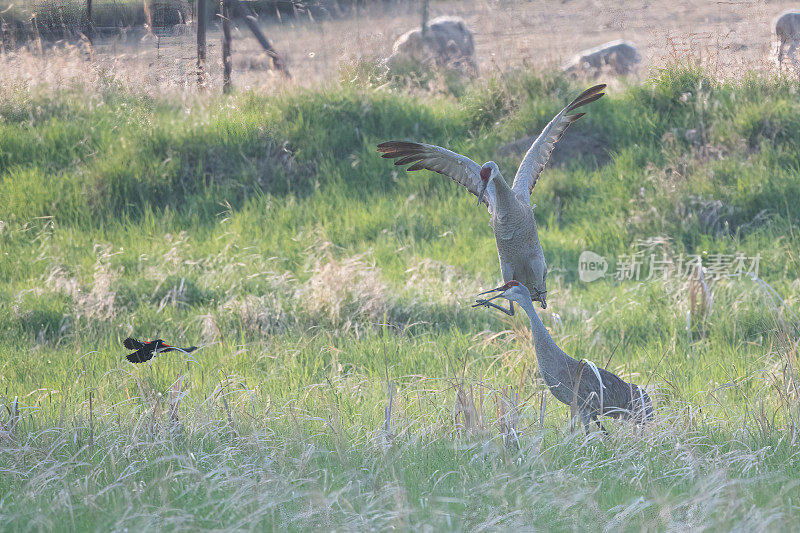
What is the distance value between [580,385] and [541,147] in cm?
128

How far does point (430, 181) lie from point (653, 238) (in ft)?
8.81

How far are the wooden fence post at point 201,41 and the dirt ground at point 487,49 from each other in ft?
0.29

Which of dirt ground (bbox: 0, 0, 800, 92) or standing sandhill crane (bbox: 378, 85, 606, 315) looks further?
dirt ground (bbox: 0, 0, 800, 92)

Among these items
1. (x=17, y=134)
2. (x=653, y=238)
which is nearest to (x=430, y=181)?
(x=653, y=238)

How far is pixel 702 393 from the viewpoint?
5090 mm

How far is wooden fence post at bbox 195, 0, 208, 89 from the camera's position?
10.9m

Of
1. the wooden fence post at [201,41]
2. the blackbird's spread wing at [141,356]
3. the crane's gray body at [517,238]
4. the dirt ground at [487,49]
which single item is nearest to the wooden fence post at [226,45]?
the dirt ground at [487,49]

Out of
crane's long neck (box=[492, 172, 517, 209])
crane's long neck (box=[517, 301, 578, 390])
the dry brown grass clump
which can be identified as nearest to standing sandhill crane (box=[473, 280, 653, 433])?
crane's long neck (box=[517, 301, 578, 390])

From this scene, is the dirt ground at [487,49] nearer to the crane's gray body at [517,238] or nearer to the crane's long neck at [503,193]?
→ the crane's gray body at [517,238]

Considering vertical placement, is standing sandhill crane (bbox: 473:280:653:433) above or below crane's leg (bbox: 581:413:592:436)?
above

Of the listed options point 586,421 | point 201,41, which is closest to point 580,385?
point 586,421

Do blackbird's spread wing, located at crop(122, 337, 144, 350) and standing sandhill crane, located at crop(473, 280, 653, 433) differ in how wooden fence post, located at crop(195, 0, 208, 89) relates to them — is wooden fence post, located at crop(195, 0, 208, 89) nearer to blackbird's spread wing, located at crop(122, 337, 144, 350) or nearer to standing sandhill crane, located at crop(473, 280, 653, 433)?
blackbird's spread wing, located at crop(122, 337, 144, 350)

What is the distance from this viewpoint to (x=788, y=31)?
11.9 m

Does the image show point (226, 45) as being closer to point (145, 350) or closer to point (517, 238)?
point (145, 350)
